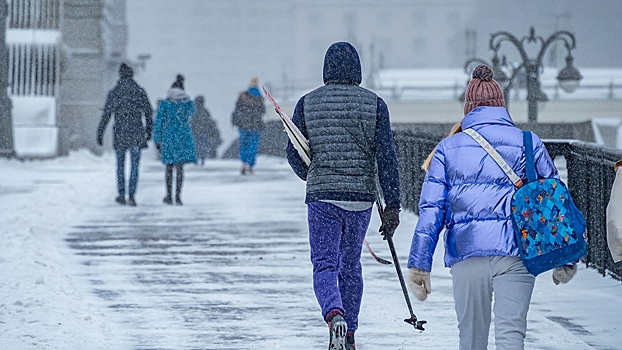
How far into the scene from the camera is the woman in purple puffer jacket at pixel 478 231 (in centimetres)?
530

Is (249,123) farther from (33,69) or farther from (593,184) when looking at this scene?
(593,184)

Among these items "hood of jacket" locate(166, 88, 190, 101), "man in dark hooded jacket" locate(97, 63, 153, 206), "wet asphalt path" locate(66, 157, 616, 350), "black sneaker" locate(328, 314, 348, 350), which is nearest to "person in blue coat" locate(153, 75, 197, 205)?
"hood of jacket" locate(166, 88, 190, 101)

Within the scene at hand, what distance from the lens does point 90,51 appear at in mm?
37594

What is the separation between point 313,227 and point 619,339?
2.07 meters

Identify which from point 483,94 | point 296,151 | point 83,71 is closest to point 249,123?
point 83,71

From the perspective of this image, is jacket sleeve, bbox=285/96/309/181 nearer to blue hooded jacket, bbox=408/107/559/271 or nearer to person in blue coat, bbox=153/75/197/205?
blue hooded jacket, bbox=408/107/559/271

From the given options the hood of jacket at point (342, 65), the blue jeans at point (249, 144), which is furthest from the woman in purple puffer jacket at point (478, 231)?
the blue jeans at point (249, 144)

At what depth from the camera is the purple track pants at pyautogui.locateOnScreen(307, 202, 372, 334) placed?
6781mm

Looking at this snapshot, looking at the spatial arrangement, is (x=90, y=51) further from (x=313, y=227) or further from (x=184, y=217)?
(x=313, y=227)

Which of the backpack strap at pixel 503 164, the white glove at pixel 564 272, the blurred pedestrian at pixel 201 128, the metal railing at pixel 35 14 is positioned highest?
the metal railing at pixel 35 14

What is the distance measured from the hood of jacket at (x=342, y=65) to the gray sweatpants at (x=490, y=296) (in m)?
1.80

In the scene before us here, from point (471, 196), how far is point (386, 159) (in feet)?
5.25

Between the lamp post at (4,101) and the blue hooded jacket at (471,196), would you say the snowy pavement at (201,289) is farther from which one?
the lamp post at (4,101)

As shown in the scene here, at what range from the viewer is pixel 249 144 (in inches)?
973
